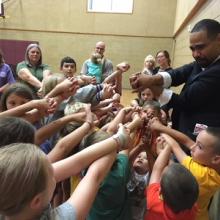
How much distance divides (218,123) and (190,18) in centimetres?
445

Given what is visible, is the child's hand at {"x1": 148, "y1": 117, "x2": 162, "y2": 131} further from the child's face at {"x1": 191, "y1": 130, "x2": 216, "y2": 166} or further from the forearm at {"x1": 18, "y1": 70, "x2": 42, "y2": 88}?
the forearm at {"x1": 18, "y1": 70, "x2": 42, "y2": 88}

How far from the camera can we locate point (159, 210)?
1.43m

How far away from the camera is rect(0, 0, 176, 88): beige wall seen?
32.8 ft

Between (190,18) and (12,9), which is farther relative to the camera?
(12,9)

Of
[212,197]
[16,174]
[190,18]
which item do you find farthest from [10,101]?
[190,18]

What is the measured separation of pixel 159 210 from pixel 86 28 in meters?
9.71

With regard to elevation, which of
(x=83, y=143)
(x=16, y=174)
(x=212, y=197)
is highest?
(x=16, y=174)

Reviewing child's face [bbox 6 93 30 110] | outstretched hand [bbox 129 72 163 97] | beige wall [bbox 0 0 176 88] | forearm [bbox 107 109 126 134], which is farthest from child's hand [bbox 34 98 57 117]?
beige wall [bbox 0 0 176 88]

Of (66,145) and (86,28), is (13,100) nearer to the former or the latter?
(66,145)

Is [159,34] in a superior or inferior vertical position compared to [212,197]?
superior

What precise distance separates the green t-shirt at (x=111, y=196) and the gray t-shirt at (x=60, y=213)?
55cm

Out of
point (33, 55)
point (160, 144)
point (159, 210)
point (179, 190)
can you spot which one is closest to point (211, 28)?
point (160, 144)

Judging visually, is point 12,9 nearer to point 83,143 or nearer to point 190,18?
point 190,18

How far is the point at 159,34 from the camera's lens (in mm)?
10047
